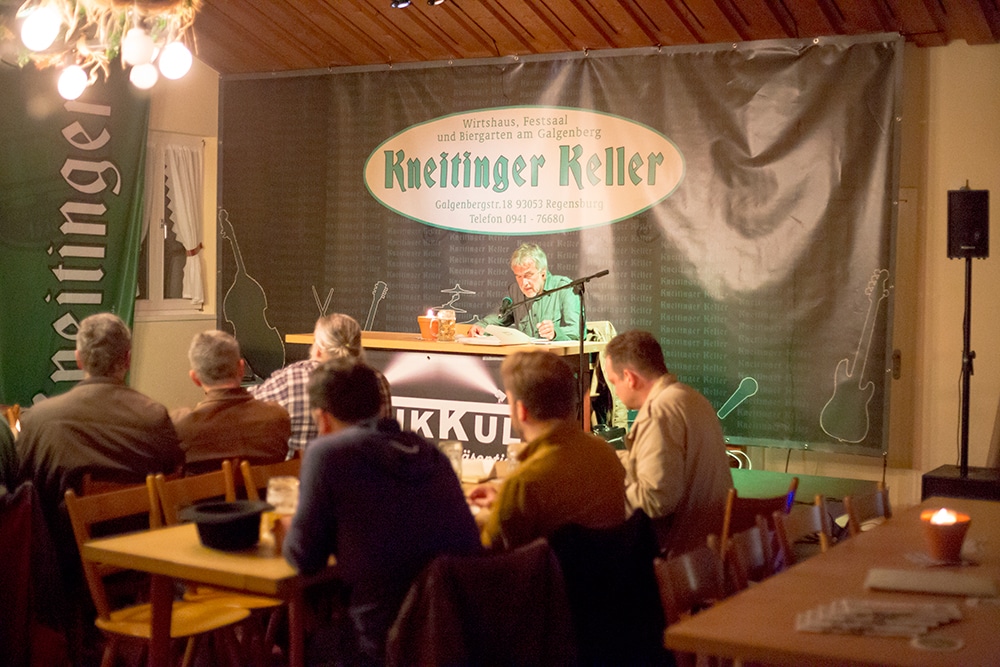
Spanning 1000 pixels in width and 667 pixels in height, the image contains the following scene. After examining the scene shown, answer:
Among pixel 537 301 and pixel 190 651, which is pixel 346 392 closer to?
pixel 190 651

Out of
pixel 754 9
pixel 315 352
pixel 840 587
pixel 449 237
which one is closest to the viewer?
pixel 840 587

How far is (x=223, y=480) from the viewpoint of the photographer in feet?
12.0

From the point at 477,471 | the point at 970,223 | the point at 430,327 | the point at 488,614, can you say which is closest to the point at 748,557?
the point at 488,614

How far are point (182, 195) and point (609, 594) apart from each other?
6.59m

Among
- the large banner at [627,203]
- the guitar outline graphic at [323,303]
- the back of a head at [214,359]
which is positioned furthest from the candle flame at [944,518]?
the guitar outline graphic at [323,303]

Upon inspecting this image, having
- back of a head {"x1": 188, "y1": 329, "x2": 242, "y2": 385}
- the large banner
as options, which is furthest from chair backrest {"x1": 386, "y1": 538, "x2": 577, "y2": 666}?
the large banner

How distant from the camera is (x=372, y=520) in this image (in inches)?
102

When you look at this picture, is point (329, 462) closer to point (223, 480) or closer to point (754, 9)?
point (223, 480)

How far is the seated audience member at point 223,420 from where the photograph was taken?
13.3 feet

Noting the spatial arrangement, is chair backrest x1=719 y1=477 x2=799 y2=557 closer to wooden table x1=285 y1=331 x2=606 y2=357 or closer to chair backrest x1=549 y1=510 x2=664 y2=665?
chair backrest x1=549 y1=510 x2=664 y2=665

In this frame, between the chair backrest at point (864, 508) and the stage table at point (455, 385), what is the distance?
2561mm

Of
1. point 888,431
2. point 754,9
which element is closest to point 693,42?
point 754,9

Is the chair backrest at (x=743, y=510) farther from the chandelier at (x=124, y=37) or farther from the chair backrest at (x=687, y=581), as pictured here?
the chandelier at (x=124, y=37)

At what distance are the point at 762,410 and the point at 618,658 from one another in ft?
14.0
